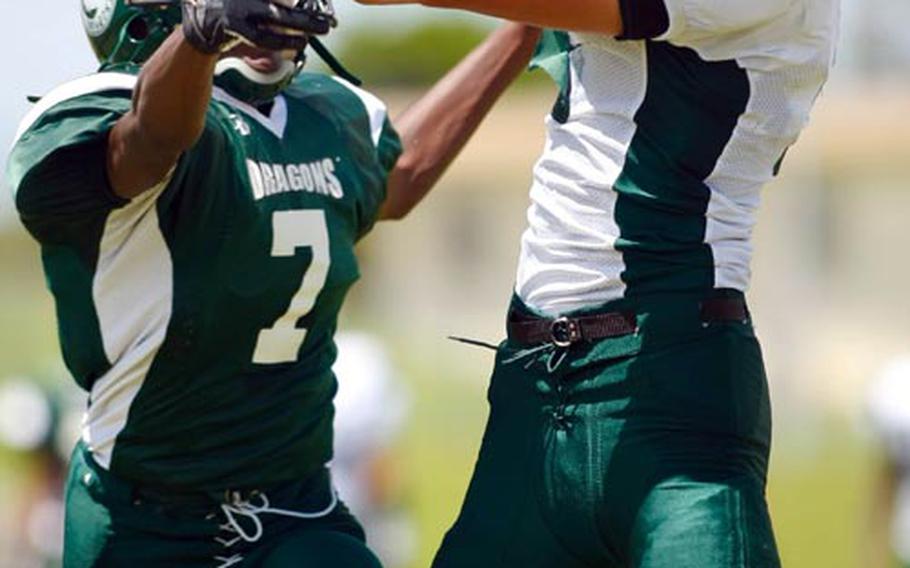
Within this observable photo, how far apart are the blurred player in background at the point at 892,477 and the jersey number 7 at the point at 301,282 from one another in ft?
17.1

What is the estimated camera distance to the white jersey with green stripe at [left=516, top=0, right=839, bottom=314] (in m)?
5.02

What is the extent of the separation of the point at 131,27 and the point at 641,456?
1.46 meters

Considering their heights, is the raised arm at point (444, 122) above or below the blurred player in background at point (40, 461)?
above

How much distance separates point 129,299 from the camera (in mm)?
5359

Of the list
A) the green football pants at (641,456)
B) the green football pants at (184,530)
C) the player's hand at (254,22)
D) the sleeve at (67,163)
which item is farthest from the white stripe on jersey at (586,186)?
the sleeve at (67,163)

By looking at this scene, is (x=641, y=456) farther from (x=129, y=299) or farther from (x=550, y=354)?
(x=129, y=299)

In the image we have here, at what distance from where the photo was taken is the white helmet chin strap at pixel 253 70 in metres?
5.46

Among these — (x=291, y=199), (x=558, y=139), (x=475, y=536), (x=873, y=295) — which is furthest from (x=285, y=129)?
(x=873, y=295)

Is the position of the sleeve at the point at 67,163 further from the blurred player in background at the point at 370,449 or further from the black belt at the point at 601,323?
the blurred player in background at the point at 370,449

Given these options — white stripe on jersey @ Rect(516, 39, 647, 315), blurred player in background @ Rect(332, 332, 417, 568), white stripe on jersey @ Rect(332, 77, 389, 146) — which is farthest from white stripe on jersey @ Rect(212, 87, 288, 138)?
blurred player in background @ Rect(332, 332, 417, 568)

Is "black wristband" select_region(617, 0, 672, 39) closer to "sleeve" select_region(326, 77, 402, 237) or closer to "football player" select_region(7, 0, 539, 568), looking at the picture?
"football player" select_region(7, 0, 539, 568)

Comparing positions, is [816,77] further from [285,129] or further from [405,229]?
[405,229]

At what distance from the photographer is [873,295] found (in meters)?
32.1

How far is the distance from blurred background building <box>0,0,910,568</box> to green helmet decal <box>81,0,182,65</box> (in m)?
10.5
